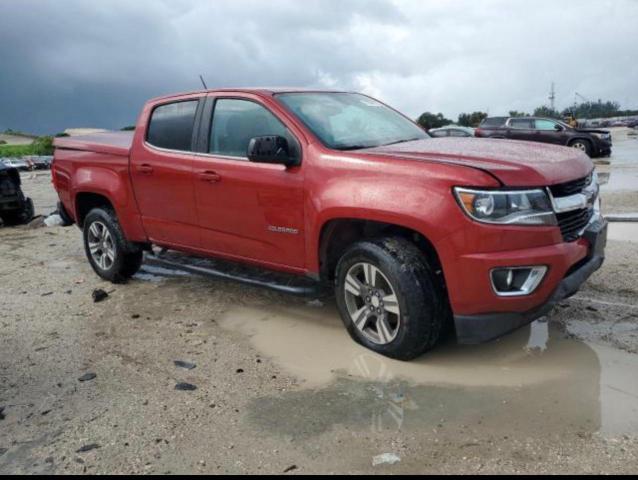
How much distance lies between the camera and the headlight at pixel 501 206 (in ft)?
10.8

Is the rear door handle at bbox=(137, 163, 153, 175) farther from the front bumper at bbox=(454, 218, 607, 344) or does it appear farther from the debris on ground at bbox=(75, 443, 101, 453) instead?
the front bumper at bbox=(454, 218, 607, 344)

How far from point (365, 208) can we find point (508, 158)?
0.90m

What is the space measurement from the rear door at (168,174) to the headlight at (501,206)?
2.42m

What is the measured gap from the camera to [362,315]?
13.0 ft

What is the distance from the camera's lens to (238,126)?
4633 mm

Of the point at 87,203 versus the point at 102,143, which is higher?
the point at 102,143

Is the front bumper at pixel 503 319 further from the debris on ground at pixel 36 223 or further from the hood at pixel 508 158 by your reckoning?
the debris on ground at pixel 36 223

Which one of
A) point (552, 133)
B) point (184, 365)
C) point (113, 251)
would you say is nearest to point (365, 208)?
point (184, 365)

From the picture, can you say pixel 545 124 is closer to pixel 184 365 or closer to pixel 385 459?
pixel 184 365

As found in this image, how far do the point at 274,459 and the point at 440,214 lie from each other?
1.58m

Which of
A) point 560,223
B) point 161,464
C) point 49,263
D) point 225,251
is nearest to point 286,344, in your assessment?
point 225,251

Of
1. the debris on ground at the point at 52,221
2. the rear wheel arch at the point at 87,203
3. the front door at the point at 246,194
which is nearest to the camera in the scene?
the front door at the point at 246,194

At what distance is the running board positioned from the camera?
4.26m

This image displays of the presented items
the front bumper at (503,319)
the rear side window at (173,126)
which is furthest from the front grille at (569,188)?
the rear side window at (173,126)
